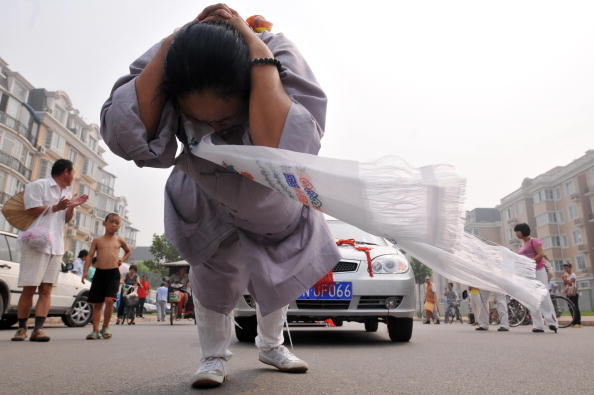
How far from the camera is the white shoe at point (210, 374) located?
6.48ft

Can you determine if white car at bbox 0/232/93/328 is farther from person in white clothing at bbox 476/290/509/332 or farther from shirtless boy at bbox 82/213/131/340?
person in white clothing at bbox 476/290/509/332

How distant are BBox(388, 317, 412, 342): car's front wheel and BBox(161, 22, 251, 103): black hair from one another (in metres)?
3.47

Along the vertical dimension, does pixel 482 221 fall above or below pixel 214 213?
above

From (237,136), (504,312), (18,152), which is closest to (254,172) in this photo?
(237,136)

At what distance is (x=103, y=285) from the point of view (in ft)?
17.9

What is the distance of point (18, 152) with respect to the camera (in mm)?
37250

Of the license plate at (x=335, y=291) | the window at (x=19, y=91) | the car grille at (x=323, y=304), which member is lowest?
the car grille at (x=323, y=304)

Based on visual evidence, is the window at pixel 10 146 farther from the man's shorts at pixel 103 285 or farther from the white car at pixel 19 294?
the man's shorts at pixel 103 285

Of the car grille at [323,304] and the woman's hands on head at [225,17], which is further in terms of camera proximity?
the car grille at [323,304]

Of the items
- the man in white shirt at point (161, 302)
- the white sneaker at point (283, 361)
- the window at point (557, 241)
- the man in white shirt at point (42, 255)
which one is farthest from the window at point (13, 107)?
the window at point (557, 241)

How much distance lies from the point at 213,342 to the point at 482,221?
6866cm

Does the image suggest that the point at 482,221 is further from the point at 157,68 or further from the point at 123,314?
the point at 157,68

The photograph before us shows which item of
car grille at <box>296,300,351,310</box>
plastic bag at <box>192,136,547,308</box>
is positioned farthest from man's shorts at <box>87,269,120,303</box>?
plastic bag at <box>192,136,547,308</box>

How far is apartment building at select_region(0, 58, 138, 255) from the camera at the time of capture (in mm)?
36062
